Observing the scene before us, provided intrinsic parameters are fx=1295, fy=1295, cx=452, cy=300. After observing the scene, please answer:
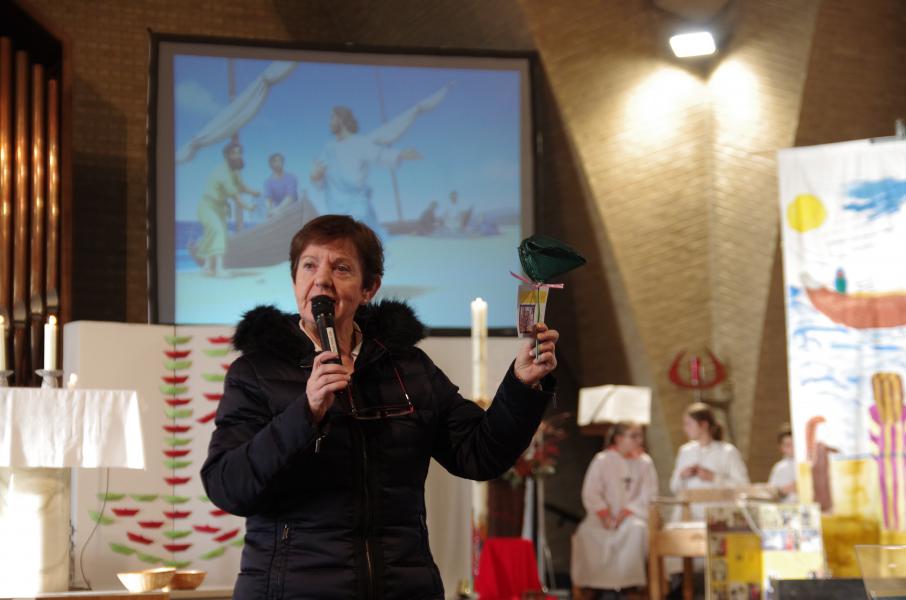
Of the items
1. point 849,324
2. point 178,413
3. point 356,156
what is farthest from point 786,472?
point 178,413

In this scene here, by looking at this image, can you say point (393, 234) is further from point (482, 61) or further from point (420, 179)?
point (482, 61)

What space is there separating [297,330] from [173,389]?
4039 mm

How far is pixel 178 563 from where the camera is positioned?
613 centimetres

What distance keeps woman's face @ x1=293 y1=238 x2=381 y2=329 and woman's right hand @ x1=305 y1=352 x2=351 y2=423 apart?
22 cm

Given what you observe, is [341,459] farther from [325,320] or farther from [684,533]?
[684,533]

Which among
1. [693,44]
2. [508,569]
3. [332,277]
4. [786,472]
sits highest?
[693,44]

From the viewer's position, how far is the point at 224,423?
2.37m

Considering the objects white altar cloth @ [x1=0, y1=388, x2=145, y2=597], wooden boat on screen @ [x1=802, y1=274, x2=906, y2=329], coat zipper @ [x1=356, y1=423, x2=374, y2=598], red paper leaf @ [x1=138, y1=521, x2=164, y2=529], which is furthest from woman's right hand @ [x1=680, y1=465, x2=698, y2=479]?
coat zipper @ [x1=356, y1=423, x2=374, y2=598]

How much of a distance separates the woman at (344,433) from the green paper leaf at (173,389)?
3.93 metres

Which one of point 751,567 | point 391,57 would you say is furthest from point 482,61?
point 751,567

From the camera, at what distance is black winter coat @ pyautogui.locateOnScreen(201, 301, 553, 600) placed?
224cm

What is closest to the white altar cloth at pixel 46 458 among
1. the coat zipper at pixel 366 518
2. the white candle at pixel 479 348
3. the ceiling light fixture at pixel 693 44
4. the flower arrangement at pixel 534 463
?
the white candle at pixel 479 348

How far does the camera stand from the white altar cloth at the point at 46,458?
4453 mm

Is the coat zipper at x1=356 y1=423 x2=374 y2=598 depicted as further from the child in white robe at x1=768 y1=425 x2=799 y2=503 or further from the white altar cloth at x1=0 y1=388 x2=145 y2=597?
the child in white robe at x1=768 y1=425 x2=799 y2=503
